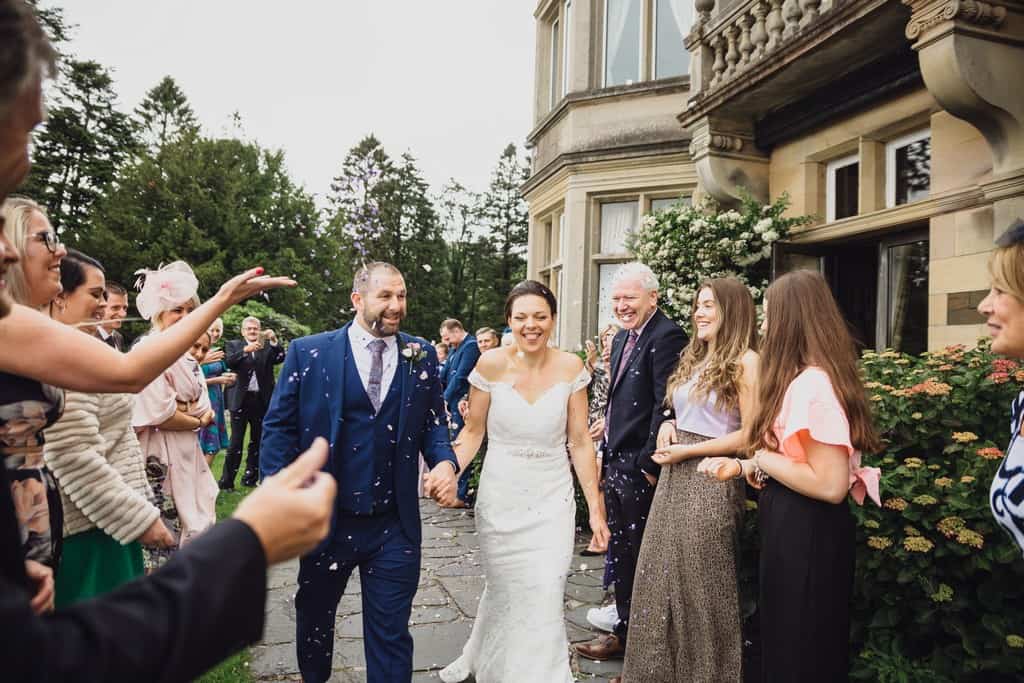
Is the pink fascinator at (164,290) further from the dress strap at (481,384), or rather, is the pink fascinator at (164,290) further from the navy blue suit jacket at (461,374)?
the navy blue suit jacket at (461,374)

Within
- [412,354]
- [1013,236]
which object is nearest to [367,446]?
[412,354]

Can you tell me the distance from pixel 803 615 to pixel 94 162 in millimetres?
36690

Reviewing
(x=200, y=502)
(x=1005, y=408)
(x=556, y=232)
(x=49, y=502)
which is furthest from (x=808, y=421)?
(x=556, y=232)

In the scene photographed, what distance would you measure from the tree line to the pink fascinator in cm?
2695

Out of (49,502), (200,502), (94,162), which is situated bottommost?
(200,502)

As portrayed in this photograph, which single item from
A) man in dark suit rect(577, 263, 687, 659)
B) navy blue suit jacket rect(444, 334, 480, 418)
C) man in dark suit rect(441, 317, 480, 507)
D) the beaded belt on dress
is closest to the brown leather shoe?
man in dark suit rect(577, 263, 687, 659)

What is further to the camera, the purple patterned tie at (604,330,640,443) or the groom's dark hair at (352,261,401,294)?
the purple patterned tie at (604,330,640,443)

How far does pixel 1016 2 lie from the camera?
16.1 ft

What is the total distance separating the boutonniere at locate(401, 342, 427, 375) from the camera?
355cm

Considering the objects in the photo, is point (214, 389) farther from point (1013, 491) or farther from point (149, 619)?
point (1013, 491)

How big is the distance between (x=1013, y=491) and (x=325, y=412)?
9.39 ft

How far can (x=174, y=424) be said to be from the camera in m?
4.04

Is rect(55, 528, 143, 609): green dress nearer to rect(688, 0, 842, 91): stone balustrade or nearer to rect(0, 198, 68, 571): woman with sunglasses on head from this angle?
rect(0, 198, 68, 571): woman with sunglasses on head

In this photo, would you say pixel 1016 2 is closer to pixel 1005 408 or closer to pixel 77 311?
pixel 1005 408
